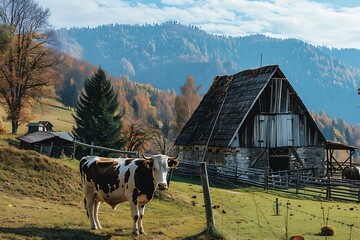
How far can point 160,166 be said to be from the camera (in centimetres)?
1059

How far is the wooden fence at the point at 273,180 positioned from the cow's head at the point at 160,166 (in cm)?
1666

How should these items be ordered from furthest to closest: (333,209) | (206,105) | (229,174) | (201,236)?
(206,105)
(229,174)
(333,209)
(201,236)

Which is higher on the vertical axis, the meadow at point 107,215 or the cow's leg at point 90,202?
the cow's leg at point 90,202

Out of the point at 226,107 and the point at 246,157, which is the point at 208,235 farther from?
the point at 226,107

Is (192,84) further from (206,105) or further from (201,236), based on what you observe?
(201,236)

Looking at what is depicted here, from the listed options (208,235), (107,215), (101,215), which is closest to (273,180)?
→ (107,215)

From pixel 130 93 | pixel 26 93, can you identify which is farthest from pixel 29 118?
pixel 130 93

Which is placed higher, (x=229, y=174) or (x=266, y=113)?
(x=266, y=113)

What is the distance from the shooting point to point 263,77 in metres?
34.2

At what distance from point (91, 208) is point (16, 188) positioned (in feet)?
15.3

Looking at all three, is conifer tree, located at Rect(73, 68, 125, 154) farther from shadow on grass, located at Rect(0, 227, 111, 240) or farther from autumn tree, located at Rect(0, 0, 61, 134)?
shadow on grass, located at Rect(0, 227, 111, 240)

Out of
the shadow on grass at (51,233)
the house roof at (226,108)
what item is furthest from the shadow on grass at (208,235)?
the house roof at (226,108)

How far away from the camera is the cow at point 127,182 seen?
420 inches

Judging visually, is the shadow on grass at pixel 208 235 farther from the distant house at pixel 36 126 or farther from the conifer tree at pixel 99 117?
the distant house at pixel 36 126
